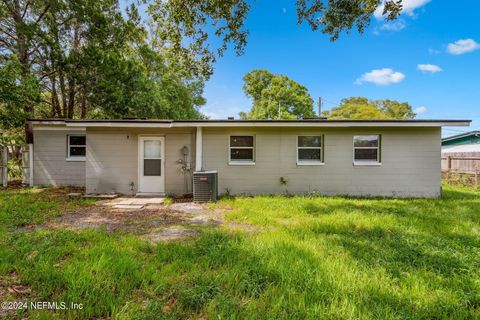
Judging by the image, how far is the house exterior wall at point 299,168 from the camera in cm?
799

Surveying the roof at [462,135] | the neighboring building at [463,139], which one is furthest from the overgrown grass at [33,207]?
the neighboring building at [463,139]

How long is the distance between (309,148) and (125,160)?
6.76m

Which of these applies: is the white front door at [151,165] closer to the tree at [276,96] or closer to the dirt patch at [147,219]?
the dirt patch at [147,219]

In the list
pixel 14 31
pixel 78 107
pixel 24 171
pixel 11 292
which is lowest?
pixel 11 292

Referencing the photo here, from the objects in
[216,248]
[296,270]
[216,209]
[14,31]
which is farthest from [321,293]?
[14,31]

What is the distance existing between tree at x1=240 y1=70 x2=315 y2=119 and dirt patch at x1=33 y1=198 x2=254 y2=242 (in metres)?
26.7

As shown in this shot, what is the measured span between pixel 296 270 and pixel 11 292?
3.17m

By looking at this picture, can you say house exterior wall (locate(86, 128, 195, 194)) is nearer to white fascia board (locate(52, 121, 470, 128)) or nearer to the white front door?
the white front door

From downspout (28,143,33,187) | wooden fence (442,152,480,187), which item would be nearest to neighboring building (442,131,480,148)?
wooden fence (442,152,480,187)

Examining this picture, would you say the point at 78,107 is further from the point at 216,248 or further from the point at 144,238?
the point at 216,248

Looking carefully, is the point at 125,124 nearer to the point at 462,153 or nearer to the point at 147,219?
the point at 147,219

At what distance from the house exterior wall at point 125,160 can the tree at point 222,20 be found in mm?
2658

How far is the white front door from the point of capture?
8.11 metres

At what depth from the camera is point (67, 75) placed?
11.6 m
